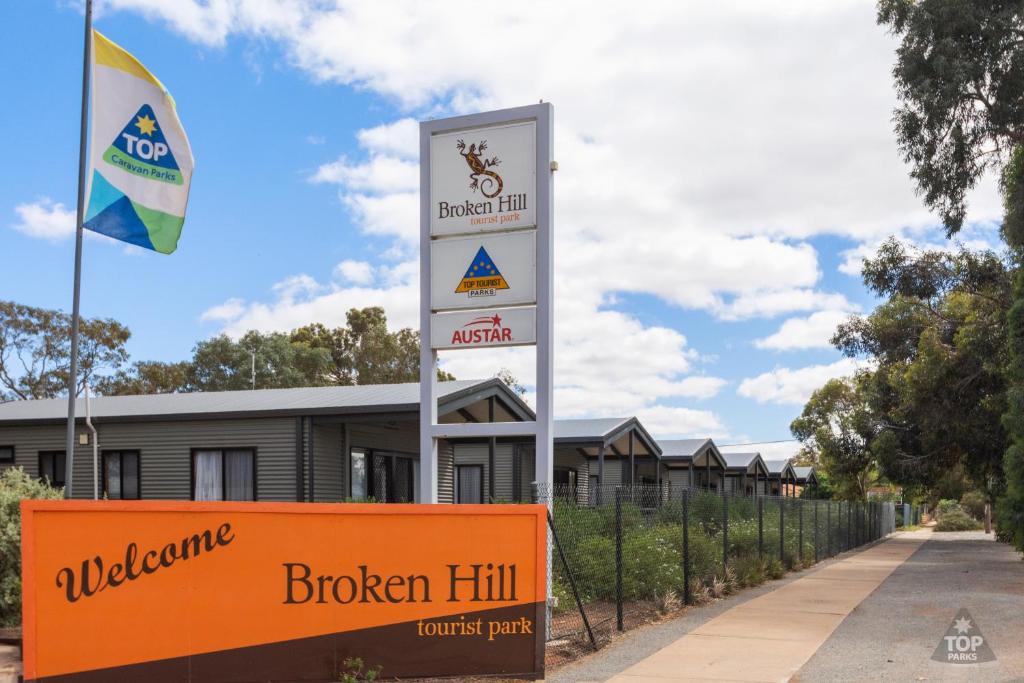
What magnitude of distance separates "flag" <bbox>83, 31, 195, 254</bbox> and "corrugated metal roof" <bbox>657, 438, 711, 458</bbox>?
27.0 meters

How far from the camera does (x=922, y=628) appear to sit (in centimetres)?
1224

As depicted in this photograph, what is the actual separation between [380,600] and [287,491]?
1379 cm

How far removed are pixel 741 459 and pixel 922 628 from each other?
37579mm

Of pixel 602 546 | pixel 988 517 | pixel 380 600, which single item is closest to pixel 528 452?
pixel 602 546

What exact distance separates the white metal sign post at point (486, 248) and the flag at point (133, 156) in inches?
131

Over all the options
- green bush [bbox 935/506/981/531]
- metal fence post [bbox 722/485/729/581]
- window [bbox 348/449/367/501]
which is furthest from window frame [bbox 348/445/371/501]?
green bush [bbox 935/506/981/531]

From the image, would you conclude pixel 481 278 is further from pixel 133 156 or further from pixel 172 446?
pixel 172 446

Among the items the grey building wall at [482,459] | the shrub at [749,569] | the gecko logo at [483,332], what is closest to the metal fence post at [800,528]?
the shrub at [749,569]

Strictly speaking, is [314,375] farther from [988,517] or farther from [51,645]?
[51,645]

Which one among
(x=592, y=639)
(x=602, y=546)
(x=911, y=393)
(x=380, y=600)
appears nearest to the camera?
(x=380, y=600)

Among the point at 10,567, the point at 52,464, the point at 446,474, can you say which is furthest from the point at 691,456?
the point at 10,567

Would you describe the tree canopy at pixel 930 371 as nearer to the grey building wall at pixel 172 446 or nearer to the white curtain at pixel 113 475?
the grey building wall at pixel 172 446

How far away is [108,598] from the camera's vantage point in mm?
7387

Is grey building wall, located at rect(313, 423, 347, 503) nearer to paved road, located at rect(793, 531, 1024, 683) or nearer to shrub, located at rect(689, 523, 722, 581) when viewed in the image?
shrub, located at rect(689, 523, 722, 581)
